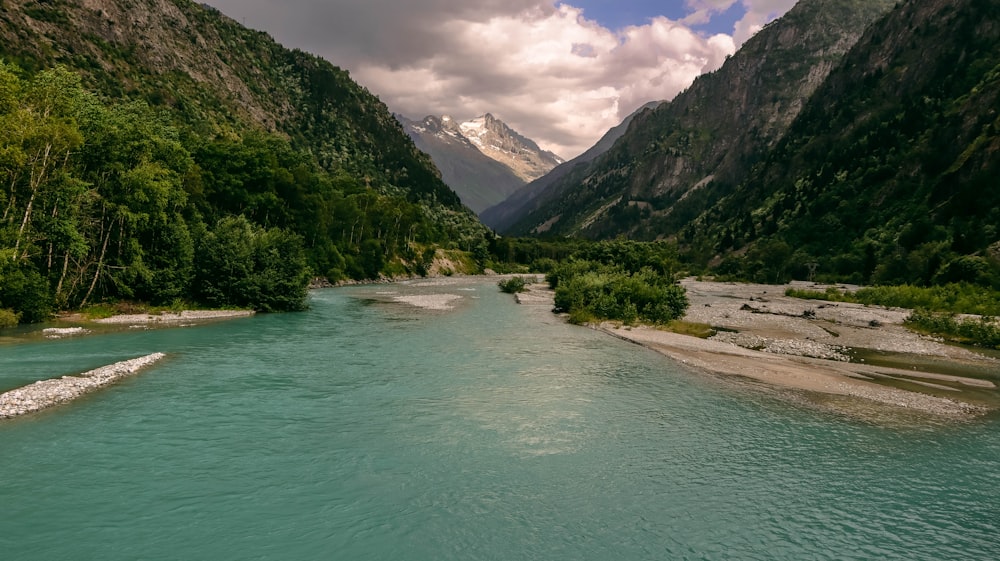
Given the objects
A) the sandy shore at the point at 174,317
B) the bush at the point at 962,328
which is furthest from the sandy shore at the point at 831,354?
the sandy shore at the point at 174,317

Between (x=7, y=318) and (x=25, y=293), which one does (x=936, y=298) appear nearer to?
(x=25, y=293)

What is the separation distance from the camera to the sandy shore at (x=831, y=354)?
1169 inches

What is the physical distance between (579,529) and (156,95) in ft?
566

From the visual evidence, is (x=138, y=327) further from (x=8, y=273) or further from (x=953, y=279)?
(x=953, y=279)

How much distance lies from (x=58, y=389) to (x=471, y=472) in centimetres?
2100

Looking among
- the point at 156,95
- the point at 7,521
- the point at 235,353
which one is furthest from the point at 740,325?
the point at 156,95

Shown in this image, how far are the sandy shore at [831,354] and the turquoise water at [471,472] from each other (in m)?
4.07

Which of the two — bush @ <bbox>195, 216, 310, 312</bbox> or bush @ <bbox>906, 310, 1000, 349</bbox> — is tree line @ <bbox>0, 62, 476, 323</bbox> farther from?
bush @ <bbox>906, 310, 1000, 349</bbox>

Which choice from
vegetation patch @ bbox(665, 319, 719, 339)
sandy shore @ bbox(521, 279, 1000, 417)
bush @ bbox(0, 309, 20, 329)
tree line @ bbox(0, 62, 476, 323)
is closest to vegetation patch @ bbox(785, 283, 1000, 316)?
sandy shore @ bbox(521, 279, 1000, 417)

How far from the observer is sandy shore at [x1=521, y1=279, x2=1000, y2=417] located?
2969 centimetres

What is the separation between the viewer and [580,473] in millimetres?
18969

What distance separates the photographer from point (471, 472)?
61.4 feet

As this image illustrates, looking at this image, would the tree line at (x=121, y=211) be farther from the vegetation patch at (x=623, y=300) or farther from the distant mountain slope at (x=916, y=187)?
the distant mountain slope at (x=916, y=187)

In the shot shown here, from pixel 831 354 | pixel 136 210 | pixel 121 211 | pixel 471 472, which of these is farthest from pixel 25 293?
pixel 831 354
